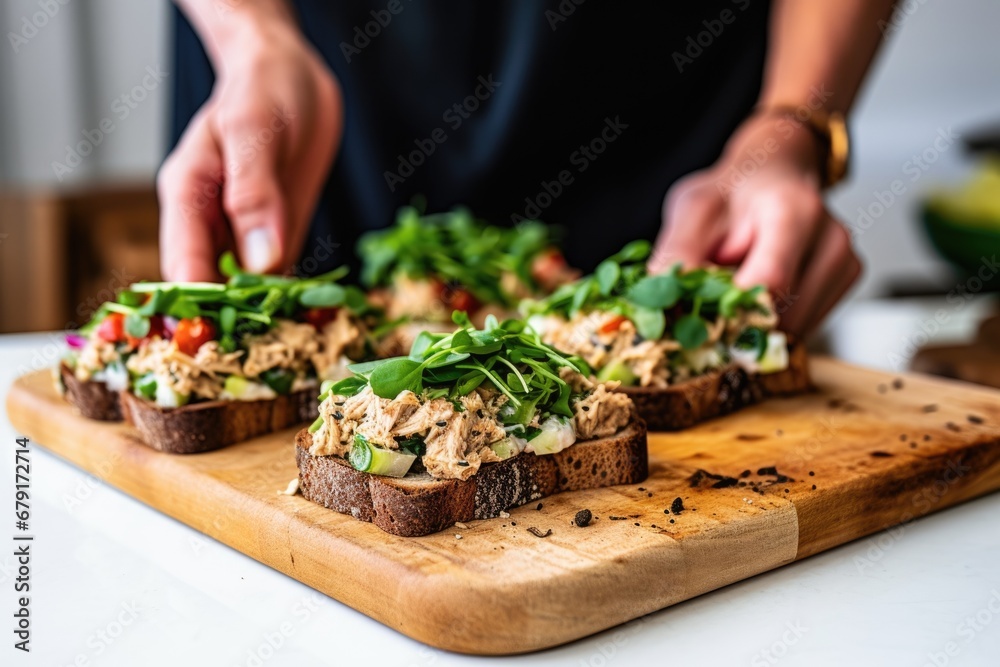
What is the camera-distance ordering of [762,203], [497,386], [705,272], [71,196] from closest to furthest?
[497,386] → [705,272] → [762,203] → [71,196]

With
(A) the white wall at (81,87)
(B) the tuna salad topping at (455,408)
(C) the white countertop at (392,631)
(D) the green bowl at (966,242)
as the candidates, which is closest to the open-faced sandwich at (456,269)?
(D) the green bowl at (966,242)

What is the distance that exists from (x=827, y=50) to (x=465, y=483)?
2525 millimetres

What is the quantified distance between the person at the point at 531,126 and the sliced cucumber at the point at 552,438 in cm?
128

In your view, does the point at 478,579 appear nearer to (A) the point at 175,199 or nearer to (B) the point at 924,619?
(B) the point at 924,619

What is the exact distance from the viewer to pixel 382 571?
6.23 ft

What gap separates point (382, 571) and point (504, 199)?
10.00ft

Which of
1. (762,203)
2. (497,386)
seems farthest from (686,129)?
(497,386)

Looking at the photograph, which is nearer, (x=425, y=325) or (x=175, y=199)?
(x=175, y=199)

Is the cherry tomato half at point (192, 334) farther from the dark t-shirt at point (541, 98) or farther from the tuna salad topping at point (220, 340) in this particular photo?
the dark t-shirt at point (541, 98)

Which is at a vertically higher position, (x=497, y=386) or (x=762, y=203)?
(x=762, y=203)

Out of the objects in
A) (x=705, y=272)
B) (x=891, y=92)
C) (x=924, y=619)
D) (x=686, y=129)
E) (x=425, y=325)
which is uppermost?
(x=891, y=92)

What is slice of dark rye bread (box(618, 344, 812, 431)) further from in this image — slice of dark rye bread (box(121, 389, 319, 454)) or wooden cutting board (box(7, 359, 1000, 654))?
slice of dark rye bread (box(121, 389, 319, 454))

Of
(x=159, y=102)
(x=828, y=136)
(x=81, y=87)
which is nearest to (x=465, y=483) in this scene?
(x=828, y=136)

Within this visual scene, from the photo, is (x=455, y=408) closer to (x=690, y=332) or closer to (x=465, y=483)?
(x=465, y=483)
